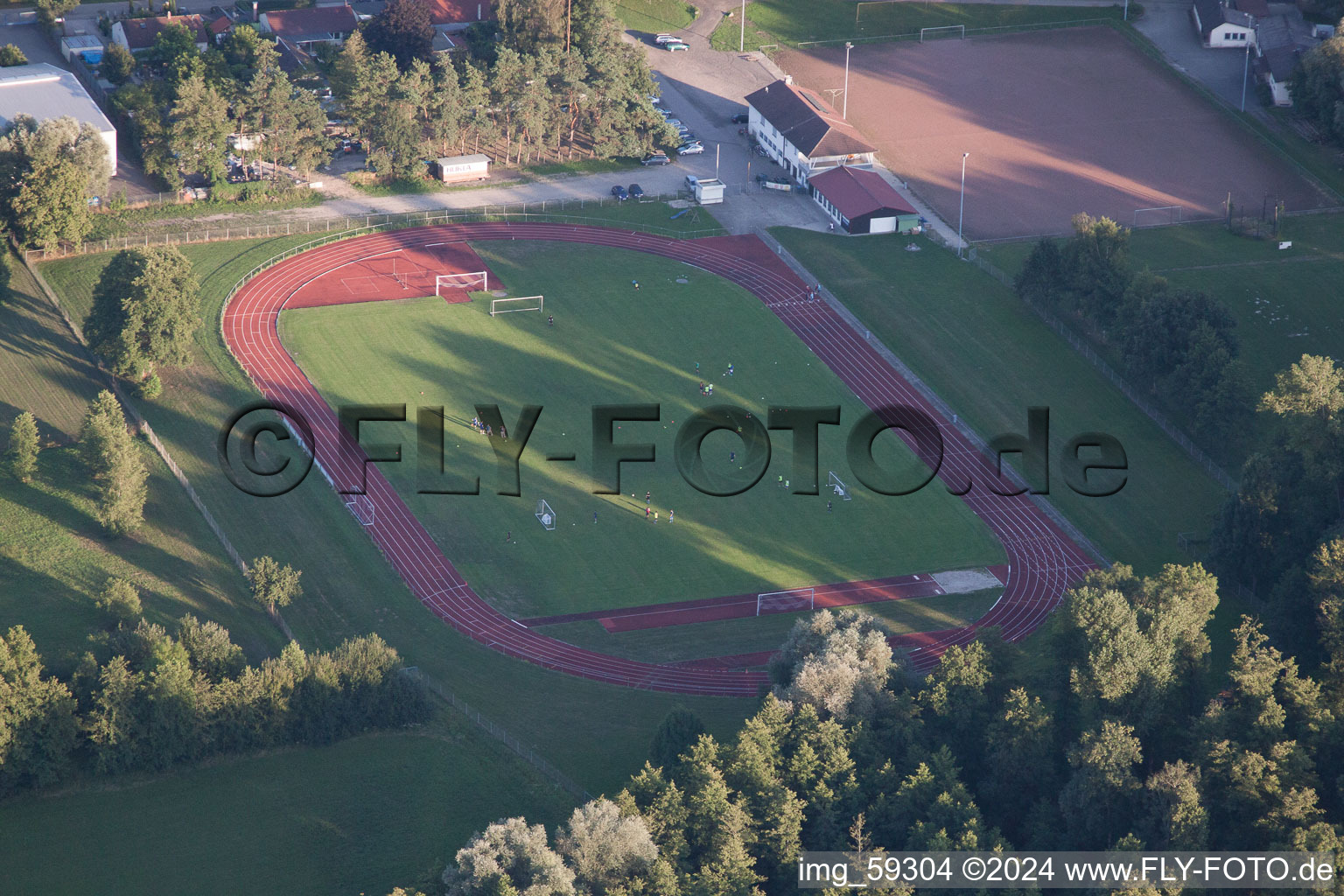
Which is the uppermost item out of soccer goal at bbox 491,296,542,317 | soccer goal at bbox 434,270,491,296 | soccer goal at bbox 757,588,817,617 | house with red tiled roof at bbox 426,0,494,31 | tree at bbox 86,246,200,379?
house with red tiled roof at bbox 426,0,494,31

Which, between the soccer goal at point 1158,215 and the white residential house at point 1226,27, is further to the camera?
the white residential house at point 1226,27

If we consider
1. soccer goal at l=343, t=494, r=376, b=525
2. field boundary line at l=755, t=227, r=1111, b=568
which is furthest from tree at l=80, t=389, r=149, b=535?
field boundary line at l=755, t=227, r=1111, b=568

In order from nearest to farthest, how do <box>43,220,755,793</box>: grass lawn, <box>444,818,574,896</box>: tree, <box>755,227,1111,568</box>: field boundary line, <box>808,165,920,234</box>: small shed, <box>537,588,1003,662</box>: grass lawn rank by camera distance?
<box>444,818,574,896</box>: tree < <box>43,220,755,793</box>: grass lawn < <box>537,588,1003,662</box>: grass lawn < <box>755,227,1111,568</box>: field boundary line < <box>808,165,920,234</box>: small shed

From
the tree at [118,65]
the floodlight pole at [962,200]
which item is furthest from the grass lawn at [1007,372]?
the tree at [118,65]

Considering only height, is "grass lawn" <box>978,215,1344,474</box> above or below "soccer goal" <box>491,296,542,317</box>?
above

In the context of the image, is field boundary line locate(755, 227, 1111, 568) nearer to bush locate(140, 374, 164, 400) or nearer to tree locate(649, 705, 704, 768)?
tree locate(649, 705, 704, 768)

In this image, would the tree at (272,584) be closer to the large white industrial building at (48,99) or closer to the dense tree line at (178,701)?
the dense tree line at (178,701)
